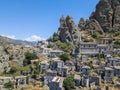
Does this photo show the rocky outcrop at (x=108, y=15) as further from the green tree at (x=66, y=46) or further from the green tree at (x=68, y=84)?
the green tree at (x=68, y=84)

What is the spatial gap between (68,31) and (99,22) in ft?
50.7

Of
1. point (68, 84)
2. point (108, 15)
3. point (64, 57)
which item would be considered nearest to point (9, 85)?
point (68, 84)

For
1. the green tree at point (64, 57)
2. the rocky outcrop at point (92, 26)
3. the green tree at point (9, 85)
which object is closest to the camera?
the green tree at point (9, 85)

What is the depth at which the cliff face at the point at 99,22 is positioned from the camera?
367ft

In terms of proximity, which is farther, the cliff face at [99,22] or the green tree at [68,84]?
the cliff face at [99,22]

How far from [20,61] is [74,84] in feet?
72.7

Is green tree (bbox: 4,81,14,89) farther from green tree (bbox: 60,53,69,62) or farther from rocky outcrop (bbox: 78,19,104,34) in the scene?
rocky outcrop (bbox: 78,19,104,34)

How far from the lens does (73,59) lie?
9306 centimetres

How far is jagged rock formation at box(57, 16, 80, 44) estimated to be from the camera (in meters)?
110

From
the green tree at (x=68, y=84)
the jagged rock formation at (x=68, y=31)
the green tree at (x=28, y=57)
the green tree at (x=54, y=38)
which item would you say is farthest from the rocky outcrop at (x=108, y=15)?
the green tree at (x=68, y=84)

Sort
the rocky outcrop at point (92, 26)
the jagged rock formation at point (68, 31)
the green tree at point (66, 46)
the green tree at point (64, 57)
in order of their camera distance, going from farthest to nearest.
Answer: the rocky outcrop at point (92, 26) → the jagged rock formation at point (68, 31) → the green tree at point (66, 46) → the green tree at point (64, 57)

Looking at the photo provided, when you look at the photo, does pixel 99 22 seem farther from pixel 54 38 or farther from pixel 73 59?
pixel 73 59

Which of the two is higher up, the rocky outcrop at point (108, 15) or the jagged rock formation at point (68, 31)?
the rocky outcrop at point (108, 15)

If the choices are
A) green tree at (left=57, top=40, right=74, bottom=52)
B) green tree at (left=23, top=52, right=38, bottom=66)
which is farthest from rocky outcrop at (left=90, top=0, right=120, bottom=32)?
green tree at (left=23, top=52, right=38, bottom=66)
